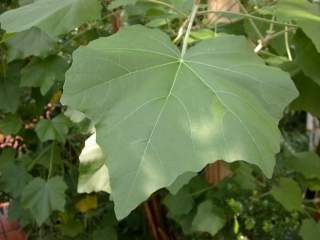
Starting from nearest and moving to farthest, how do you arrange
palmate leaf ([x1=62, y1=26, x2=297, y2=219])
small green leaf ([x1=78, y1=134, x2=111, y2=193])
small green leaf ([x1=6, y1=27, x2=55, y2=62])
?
palmate leaf ([x1=62, y1=26, x2=297, y2=219])
small green leaf ([x1=78, y1=134, x2=111, y2=193])
small green leaf ([x1=6, y1=27, x2=55, y2=62])

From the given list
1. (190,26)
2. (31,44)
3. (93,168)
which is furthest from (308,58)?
(31,44)

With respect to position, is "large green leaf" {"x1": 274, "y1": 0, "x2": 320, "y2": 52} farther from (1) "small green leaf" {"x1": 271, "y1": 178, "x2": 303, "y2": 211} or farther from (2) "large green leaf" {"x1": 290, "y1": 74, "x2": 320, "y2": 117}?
(1) "small green leaf" {"x1": 271, "y1": 178, "x2": 303, "y2": 211}

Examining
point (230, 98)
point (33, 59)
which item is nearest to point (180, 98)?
point (230, 98)

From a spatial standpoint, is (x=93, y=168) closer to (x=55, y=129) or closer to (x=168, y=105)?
(x=55, y=129)

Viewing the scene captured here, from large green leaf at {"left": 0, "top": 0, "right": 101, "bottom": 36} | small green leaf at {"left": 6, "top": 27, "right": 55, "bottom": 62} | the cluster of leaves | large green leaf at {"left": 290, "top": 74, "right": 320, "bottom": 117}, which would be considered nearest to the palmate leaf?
the cluster of leaves

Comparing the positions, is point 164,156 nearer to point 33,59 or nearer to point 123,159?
point 123,159

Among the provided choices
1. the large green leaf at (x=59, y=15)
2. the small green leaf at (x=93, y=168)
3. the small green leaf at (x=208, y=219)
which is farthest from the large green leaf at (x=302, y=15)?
the small green leaf at (x=208, y=219)

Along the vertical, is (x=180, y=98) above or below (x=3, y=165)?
above
